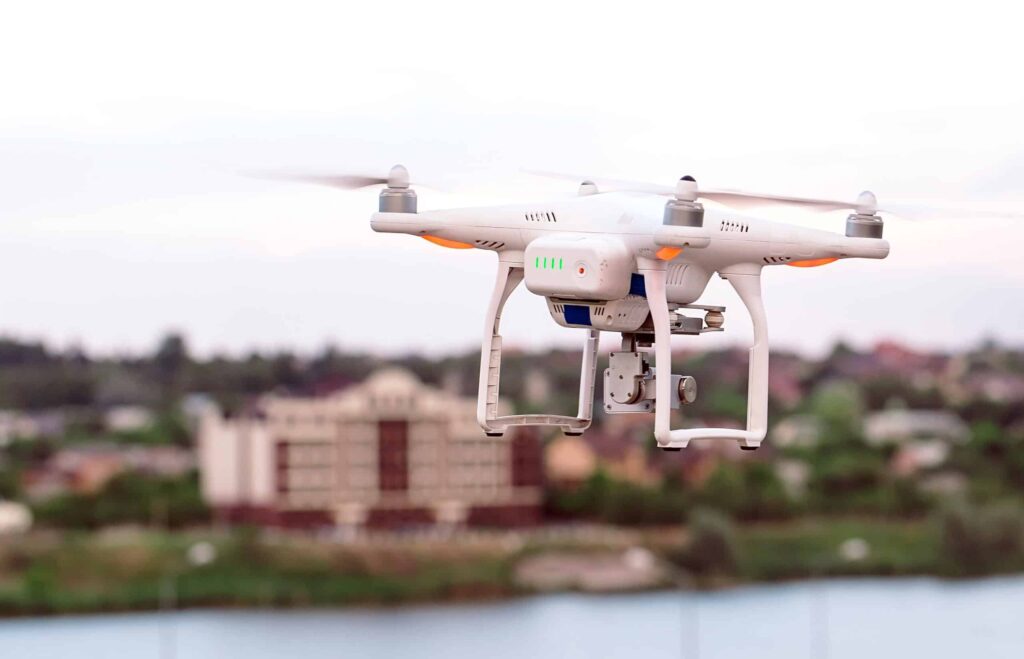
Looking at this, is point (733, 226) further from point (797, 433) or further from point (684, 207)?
point (797, 433)

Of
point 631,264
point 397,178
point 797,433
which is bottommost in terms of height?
point 797,433

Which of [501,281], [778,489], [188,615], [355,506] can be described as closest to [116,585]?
[188,615]

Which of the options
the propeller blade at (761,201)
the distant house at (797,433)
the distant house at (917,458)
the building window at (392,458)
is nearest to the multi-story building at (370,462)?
the building window at (392,458)

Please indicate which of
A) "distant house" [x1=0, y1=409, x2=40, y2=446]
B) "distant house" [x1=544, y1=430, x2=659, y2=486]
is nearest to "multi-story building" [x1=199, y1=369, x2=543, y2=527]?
"distant house" [x1=544, y1=430, x2=659, y2=486]

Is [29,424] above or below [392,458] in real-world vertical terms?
above

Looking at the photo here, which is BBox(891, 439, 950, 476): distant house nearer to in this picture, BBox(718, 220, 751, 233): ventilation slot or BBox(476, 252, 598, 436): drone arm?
BBox(476, 252, 598, 436): drone arm

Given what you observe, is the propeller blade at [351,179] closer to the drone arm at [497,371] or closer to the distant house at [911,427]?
the drone arm at [497,371]

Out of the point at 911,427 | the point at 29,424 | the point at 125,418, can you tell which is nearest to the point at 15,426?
the point at 29,424

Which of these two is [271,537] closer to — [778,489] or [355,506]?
[355,506]
